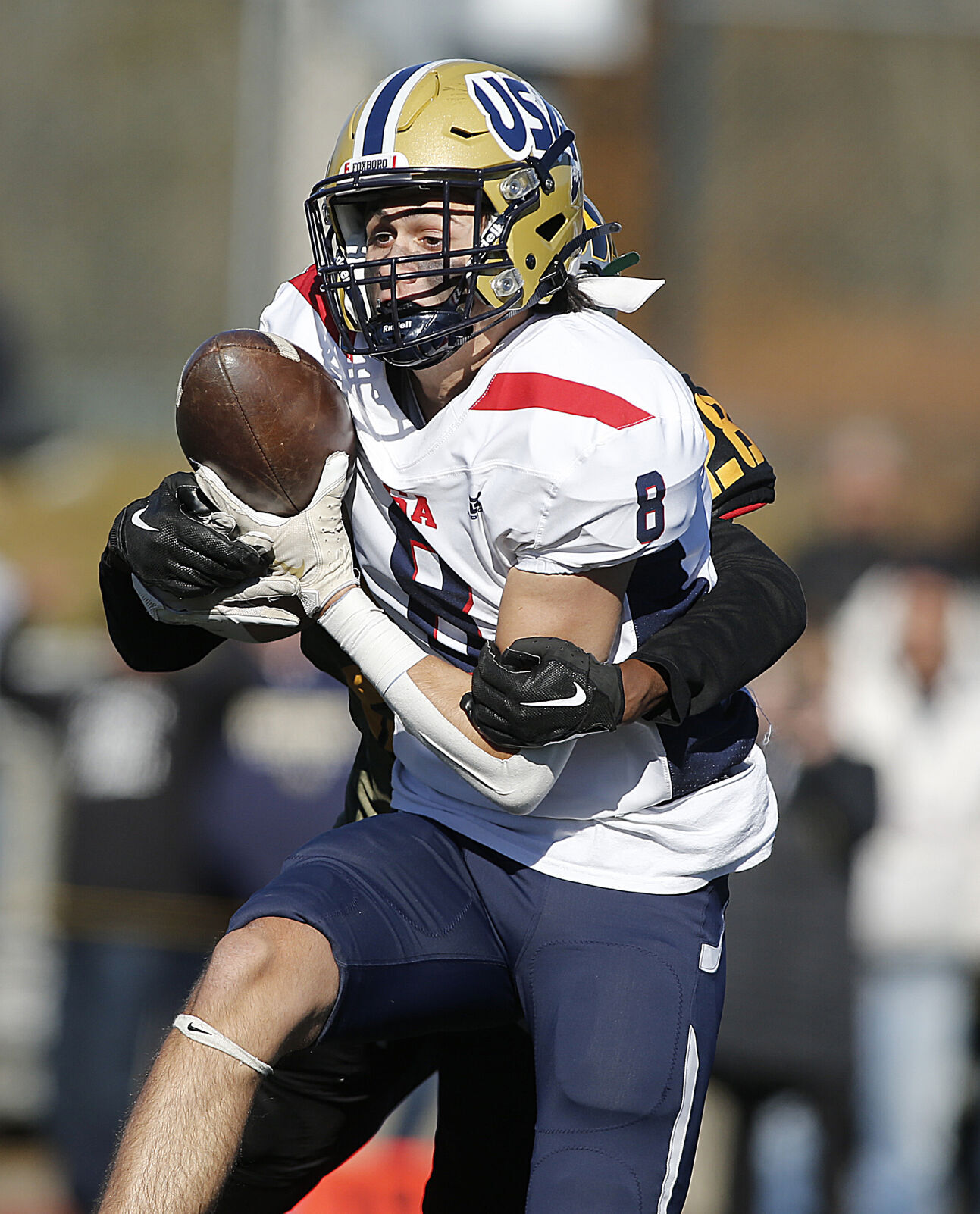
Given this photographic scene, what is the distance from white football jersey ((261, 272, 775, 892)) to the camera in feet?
8.45

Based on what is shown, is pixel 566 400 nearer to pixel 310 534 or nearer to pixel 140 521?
pixel 310 534

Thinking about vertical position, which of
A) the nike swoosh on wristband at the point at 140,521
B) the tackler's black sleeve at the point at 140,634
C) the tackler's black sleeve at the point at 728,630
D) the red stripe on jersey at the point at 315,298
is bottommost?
the tackler's black sleeve at the point at 140,634

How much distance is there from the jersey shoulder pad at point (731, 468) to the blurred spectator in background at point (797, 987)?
226cm

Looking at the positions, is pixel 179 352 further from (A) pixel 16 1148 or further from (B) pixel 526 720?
(B) pixel 526 720

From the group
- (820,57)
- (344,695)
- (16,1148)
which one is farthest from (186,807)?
(820,57)

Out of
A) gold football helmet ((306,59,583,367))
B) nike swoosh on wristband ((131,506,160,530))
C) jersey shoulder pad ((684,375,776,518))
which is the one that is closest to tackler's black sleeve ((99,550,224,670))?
nike swoosh on wristband ((131,506,160,530))

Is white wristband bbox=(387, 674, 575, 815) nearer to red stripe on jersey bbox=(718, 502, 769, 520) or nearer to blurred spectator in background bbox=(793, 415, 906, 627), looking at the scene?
red stripe on jersey bbox=(718, 502, 769, 520)

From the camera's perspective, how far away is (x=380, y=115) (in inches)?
111

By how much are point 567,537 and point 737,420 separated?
28.9 feet

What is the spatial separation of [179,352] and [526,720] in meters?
10.5

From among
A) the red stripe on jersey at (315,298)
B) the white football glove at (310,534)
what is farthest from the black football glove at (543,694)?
the red stripe on jersey at (315,298)

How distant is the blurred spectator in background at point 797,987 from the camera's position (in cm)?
536

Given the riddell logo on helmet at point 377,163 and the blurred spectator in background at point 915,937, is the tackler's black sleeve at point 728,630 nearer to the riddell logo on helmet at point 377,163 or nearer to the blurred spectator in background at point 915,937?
the riddell logo on helmet at point 377,163

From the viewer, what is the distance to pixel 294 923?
8.38 feet
